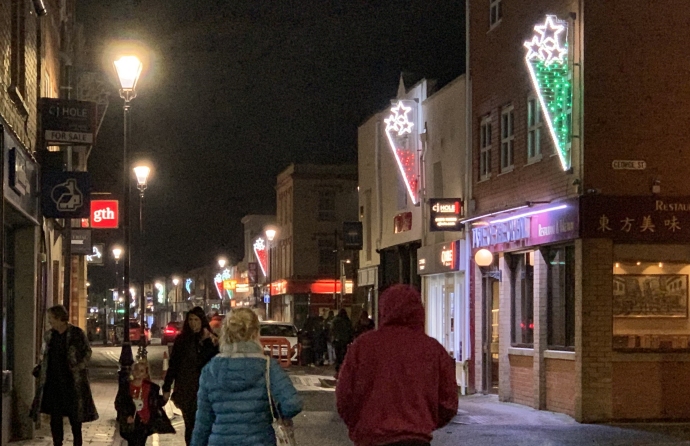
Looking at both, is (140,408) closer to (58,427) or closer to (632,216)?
(58,427)

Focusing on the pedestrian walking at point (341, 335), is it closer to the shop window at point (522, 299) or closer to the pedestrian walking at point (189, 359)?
the shop window at point (522, 299)

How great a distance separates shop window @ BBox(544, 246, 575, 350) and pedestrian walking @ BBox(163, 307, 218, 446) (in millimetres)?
8763

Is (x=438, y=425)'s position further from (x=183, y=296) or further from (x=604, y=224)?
(x=183, y=296)

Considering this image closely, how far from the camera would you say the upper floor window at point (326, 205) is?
202ft

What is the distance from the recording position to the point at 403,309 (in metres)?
6.41

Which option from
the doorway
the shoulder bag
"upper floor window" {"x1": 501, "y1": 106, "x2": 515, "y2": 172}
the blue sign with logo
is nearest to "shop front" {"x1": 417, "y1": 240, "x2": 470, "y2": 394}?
the doorway

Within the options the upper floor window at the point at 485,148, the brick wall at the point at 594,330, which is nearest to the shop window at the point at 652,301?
the brick wall at the point at 594,330

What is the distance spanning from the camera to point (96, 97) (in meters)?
24.6

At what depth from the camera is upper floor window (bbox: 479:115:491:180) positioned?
23406mm

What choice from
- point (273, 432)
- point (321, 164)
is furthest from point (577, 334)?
point (321, 164)

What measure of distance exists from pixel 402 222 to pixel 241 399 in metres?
24.0

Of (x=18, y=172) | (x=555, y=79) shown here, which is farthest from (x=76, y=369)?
(x=555, y=79)

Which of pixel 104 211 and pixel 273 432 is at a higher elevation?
pixel 104 211

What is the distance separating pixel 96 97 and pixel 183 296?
333 ft
